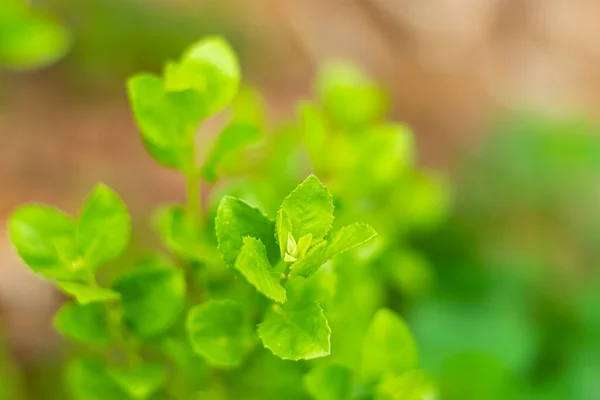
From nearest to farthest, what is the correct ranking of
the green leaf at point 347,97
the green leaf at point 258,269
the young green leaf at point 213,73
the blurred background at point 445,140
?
the green leaf at point 258,269 < the young green leaf at point 213,73 < the green leaf at point 347,97 < the blurred background at point 445,140

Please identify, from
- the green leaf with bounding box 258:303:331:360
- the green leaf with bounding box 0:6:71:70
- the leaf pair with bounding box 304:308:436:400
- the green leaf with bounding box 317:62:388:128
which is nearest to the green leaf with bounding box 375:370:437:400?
the leaf pair with bounding box 304:308:436:400

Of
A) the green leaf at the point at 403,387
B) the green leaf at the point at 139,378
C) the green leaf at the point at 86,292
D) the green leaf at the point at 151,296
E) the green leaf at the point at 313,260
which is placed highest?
the green leaf at the point at 313,260

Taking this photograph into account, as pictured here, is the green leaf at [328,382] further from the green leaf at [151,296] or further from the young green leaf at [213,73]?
the young green leaf at [213,73]

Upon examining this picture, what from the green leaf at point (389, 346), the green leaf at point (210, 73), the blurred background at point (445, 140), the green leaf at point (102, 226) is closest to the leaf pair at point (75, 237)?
the green leaf at point (102, 226)

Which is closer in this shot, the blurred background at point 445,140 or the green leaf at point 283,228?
the green leaf at point 283,228

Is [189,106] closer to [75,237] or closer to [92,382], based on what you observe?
[75,237]

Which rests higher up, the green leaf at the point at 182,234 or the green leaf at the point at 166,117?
the green leaf at the point at 166,117

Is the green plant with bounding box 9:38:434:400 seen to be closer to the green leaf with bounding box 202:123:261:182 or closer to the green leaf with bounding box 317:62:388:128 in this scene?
the green leaf with bounding box 202:123:261:182

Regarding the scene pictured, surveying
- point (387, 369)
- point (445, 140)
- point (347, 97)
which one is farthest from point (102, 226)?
point (445, 140)
